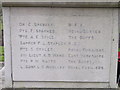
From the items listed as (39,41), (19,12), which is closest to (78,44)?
(39,41)

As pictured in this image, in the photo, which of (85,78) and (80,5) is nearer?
(80,5)

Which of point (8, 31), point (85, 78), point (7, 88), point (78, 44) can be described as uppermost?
point (8, 31)

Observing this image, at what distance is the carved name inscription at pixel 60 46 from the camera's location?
10.1 ft

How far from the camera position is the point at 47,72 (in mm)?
3191

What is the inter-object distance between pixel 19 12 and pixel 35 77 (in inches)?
53.3

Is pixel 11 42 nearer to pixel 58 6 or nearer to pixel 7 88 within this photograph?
pixel 7 88

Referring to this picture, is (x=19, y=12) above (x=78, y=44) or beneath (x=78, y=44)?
above

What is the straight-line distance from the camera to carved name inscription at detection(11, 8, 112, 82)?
307 cm

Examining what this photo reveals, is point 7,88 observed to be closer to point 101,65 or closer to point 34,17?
point 34,17

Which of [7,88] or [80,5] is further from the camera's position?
[7,88]

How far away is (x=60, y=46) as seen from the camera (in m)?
3.12

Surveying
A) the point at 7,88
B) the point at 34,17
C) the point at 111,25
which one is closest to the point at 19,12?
the point at 34,17

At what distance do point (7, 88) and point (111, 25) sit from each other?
2.49 metres

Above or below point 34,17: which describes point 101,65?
below
